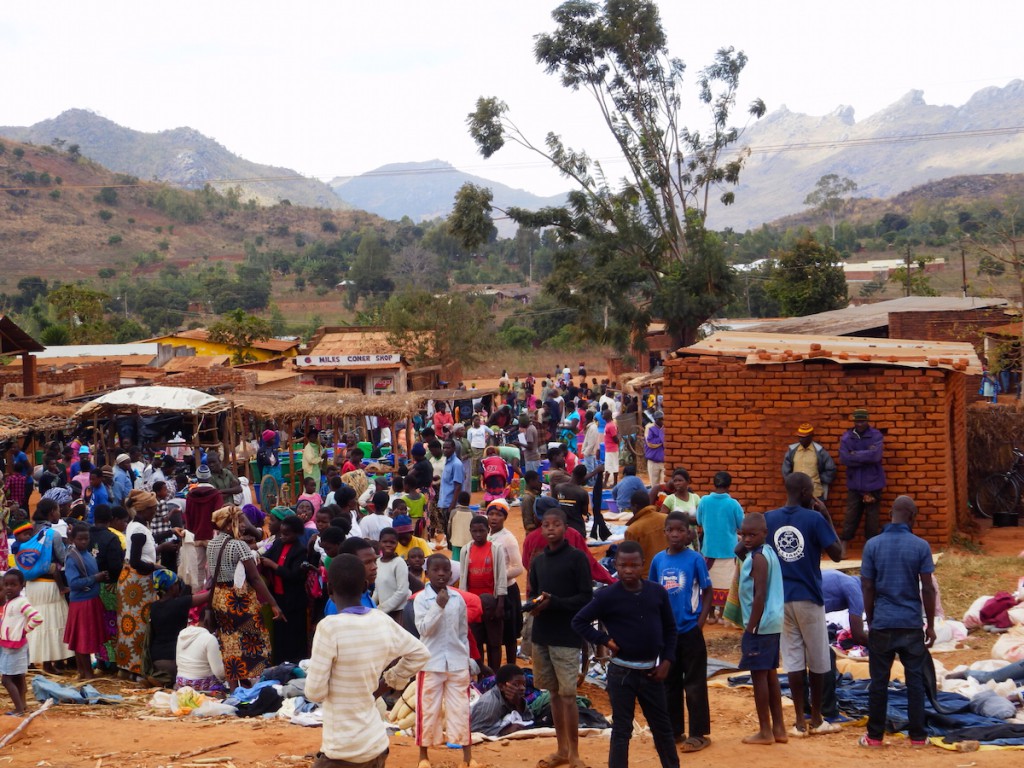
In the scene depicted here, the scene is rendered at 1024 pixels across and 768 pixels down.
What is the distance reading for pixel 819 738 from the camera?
270 inches

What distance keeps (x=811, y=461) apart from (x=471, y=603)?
499cm

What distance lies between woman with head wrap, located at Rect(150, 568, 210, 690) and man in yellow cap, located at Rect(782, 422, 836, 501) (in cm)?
601

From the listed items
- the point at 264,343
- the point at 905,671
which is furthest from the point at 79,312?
the point at 905,671

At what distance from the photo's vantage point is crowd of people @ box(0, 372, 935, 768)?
5895 millimetres

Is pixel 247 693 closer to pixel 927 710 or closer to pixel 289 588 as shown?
pixel 289 588

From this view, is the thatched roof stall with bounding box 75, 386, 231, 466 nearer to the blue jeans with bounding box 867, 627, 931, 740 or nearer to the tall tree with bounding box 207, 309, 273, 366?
the blue jeans with bounding box 867, 627, 931, 740

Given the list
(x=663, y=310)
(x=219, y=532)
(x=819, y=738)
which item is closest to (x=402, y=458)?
(x=663, y=310)

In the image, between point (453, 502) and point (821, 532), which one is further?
point (453, 502)

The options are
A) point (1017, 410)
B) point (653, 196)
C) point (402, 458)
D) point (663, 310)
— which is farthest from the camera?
point (653, 196)

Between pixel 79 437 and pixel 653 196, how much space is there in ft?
57.7

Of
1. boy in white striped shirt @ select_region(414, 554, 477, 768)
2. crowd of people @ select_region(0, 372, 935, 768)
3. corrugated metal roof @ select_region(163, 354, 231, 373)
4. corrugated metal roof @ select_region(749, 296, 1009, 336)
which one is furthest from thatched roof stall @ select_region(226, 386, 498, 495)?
corrugated metal roof @ select_region(163, 354, 231, 373)

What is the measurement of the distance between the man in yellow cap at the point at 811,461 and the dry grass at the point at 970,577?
1.34 meters

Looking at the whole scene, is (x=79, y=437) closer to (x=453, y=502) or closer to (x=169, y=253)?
(x=453, y=502)

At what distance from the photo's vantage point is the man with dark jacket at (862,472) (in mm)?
11203
